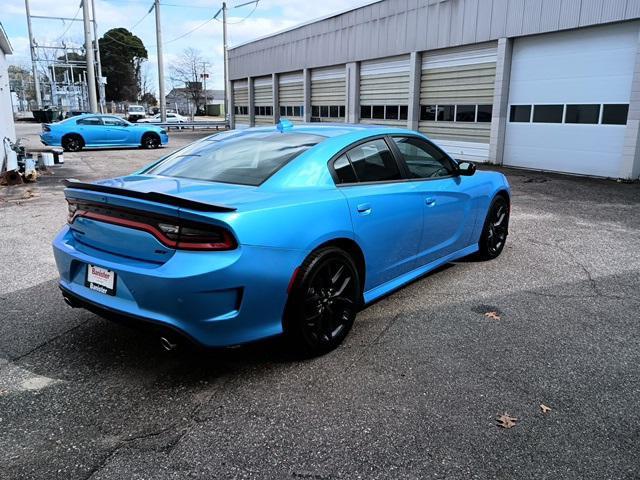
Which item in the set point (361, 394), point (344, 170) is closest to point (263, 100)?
point (344, 170)

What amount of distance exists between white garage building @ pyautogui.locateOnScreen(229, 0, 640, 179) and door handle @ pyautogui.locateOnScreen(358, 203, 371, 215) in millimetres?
11104

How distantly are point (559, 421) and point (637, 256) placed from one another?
4.26 metres

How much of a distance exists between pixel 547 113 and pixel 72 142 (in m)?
16.9

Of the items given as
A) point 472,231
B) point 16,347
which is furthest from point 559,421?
point 16,347

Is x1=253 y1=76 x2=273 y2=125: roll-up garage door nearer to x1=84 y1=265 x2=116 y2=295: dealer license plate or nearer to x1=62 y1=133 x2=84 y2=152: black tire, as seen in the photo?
x1=62 y1=133 x2=84 y2=152: black tire

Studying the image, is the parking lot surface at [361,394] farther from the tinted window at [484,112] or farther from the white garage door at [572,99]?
the tinted window at [484,112]

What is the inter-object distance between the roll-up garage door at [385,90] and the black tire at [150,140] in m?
8.63

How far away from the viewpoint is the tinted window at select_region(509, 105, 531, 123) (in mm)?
15133

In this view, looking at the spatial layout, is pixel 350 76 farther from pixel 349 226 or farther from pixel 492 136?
pixel 349 226

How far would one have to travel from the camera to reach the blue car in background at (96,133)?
810 inches

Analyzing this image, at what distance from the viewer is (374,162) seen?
168 inches

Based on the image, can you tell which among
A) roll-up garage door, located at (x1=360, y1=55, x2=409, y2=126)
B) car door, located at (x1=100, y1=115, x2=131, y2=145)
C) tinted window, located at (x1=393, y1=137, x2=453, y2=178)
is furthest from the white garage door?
car door, located at (x1=100, y1=115, x2=131, y2=145)

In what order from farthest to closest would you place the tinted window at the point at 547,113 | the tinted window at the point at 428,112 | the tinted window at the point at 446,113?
1. the tinted window at the point at 428,112
2. the tinted window at the point at 446,113
3. the tinted window at the point at 547,113

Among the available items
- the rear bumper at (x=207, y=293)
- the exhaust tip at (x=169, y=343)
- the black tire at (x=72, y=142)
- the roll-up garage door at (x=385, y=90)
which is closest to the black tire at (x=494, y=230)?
the rear bumper at (x=207, y=293)
